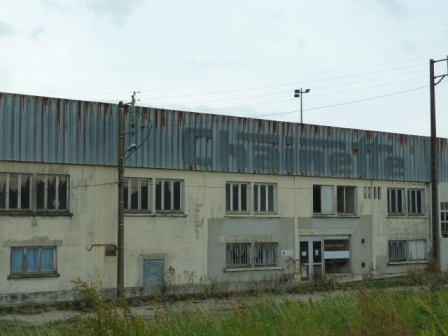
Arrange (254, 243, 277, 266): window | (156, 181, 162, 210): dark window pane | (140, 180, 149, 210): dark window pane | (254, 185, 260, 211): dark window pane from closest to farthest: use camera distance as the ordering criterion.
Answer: (140, 180, 149, 210): dark window pane < (156, 181, 162, 210): dark window pane < (254, 243, 277, 266): window < (254, 185, 260, 211): dark window pane

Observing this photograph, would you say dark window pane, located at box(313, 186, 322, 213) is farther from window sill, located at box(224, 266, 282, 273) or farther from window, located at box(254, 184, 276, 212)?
window sill, located at box(224, 266, 282, 273)

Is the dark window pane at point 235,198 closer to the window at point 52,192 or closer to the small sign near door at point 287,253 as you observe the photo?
the small sign near door at point 287,253

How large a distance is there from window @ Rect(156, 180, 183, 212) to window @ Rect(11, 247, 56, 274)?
15.8 ft

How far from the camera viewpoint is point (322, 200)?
112 ft

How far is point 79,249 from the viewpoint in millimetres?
26578

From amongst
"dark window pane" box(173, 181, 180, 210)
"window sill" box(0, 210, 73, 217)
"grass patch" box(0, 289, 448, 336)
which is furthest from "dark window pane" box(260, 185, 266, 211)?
"grass patch" box(0, 289, 448, 336)

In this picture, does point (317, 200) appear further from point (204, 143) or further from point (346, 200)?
point (204, 143)

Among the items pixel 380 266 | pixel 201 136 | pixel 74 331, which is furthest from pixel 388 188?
pixel 74 331

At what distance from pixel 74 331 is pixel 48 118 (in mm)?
15410

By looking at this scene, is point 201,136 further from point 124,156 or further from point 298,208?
point 298,208

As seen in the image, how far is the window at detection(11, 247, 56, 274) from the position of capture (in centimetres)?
2525

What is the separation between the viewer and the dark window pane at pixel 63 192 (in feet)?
86.6

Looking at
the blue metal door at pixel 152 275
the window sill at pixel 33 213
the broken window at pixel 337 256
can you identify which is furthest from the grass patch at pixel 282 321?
the broken window at pixel 337 256

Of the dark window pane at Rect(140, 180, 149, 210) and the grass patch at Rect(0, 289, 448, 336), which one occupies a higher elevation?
the dark window pane at Rect(140, 180, 149, 210)
